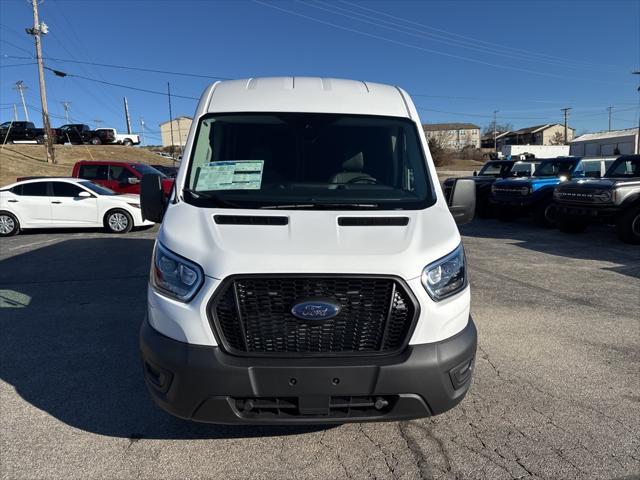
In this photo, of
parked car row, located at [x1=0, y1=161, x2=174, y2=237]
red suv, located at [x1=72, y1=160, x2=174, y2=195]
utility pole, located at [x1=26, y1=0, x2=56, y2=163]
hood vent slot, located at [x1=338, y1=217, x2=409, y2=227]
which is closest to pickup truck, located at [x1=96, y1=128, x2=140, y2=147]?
utility pole, located at [x1=26, y1=0, x2=56, y2=163]

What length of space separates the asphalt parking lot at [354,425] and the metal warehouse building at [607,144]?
117ft

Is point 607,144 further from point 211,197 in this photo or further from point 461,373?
point 211,197

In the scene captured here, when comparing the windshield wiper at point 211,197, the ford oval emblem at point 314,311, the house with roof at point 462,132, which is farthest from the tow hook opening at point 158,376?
the house with roof at point 462,132

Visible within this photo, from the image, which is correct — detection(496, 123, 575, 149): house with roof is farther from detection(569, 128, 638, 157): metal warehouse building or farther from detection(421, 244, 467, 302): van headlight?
detection(421, 244, 467, 302): van headlight

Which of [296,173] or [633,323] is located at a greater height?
[296,173]

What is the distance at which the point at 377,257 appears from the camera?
2.56 m

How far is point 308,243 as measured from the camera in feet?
8.65

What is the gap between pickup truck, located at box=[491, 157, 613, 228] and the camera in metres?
13.5

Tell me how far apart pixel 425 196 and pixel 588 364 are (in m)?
2.32

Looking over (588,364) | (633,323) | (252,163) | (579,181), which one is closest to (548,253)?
(579,181)

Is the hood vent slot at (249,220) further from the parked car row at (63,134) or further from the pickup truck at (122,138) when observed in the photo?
the pickup truck at (122,138)

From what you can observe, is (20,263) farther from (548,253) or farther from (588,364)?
(548,253)

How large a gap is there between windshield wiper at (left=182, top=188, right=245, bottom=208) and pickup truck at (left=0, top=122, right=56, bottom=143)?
42.8 m

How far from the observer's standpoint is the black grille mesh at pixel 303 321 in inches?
99.9
